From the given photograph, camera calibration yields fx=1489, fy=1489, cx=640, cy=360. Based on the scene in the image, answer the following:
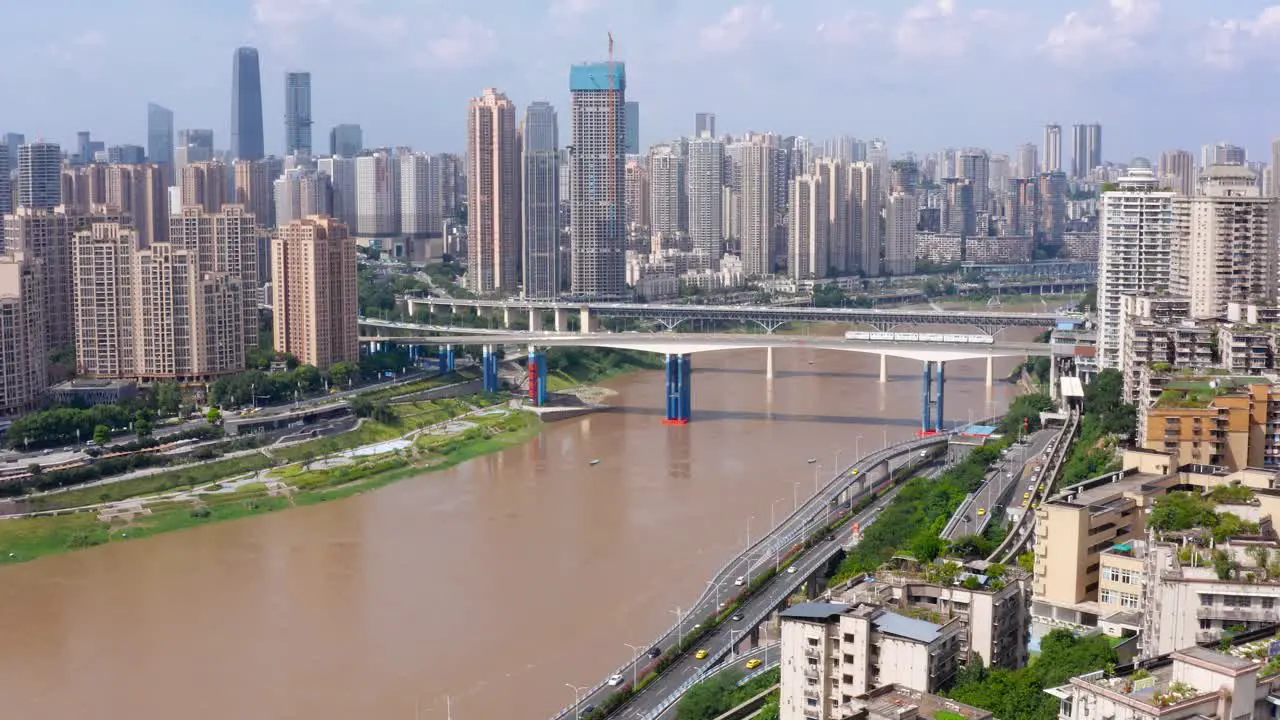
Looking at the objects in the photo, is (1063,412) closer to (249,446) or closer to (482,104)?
(249,446)

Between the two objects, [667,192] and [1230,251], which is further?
[667,192]

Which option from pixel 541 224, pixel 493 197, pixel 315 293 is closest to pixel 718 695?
pixel 315 293

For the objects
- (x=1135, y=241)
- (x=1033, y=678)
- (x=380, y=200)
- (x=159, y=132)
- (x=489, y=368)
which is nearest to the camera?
(x=1033, y=678)

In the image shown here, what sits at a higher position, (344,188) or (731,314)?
(344,188)

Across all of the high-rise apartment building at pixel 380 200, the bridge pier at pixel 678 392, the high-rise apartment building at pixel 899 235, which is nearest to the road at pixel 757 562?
the bridge pier at pixel 678 392

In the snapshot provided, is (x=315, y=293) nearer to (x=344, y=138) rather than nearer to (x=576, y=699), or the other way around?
(x=576, y=699)
